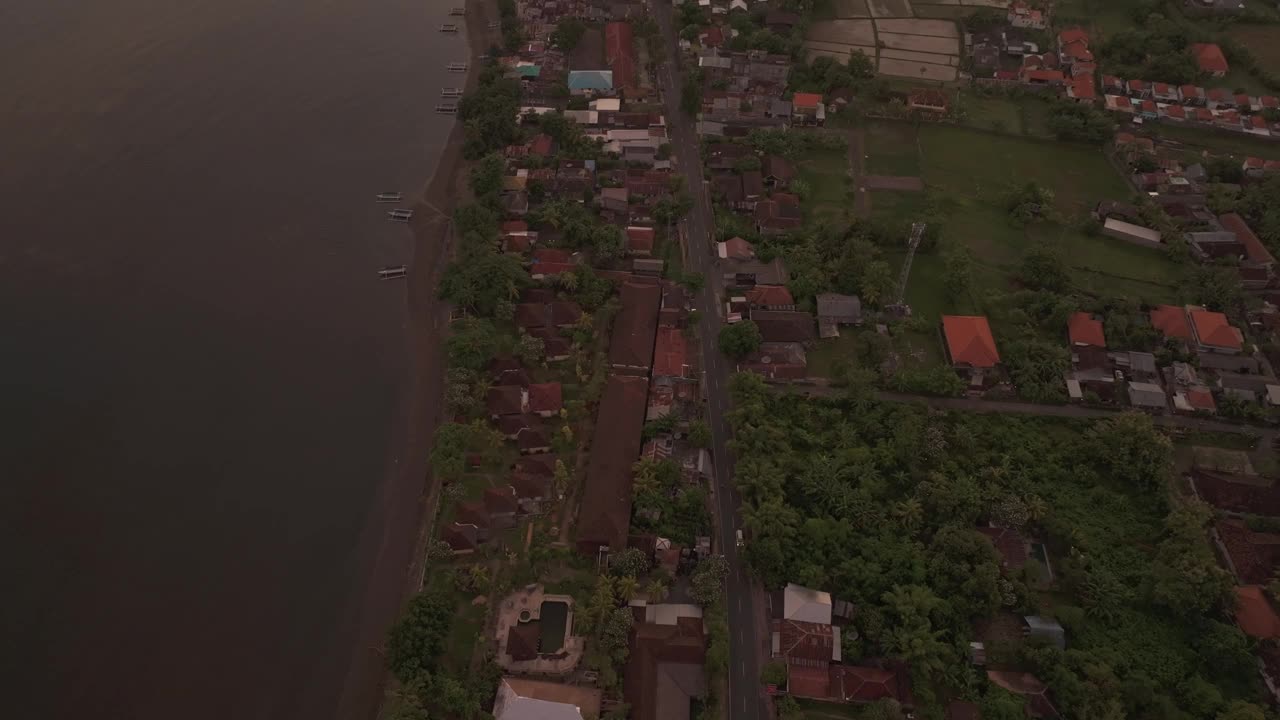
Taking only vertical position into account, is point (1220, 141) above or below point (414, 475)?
above

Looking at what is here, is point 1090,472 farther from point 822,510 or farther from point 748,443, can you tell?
point 748,443

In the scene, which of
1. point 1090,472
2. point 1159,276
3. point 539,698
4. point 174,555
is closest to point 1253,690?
point 1090,472

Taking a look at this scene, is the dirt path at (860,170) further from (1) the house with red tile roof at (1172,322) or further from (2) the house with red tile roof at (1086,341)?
(1) the house with red tile roof at (1172,322)

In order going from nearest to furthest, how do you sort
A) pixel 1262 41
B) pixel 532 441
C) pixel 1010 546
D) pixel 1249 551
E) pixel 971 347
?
pixel 1249 551 → pixel 1010 546 → pixel 532 441 → pixel 971 347 → pixel 1262 41

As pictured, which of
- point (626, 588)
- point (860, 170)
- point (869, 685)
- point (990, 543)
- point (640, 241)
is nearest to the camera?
point (869, 685)

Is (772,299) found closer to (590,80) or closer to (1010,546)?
(1010,546)

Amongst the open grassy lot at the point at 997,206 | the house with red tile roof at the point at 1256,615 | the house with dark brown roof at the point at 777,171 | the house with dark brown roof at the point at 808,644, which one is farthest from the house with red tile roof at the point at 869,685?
the house with dark brown roof at the point at 777,171

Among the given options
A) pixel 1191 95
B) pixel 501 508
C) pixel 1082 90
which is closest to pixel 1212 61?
pixel 1191 95

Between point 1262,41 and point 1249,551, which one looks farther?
point 1262,41
